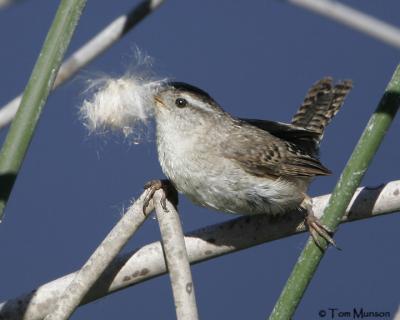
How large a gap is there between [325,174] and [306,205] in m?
0.28

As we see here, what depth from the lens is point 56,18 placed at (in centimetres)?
131

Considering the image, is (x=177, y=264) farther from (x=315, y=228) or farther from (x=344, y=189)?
(x=344, y=189)

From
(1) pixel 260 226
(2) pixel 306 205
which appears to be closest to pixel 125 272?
(1) pixel 260 226

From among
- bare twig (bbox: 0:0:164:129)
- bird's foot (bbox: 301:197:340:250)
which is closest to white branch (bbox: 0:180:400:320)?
bird's foot (bbox: 301:197:340:250)

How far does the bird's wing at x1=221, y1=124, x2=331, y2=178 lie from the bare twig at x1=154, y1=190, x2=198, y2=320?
0.72 metres

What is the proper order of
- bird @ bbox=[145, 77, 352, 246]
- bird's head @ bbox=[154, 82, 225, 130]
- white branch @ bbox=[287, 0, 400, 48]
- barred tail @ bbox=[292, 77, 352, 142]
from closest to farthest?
white branch @ bbox=[287, 0, 400, 48] < bird @ bbox=[145, 77, 352, 246] < bird's head @ bbox=[154, 82, 225, 130] < barred tail @ bbox=[292, 77, 352, 142]

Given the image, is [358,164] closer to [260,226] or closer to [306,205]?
[260,226]

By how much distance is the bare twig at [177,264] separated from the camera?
4.91ft

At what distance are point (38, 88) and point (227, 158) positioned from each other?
4.03 feet

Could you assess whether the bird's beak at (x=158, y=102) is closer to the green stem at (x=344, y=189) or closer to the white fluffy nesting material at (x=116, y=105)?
the white fluffy nesting material at (x=116, y=105)

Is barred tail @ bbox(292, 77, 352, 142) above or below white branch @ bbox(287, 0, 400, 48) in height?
above

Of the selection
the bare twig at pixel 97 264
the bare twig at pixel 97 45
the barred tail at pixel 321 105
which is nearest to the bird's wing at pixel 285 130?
the barred tail at pixel 321 105

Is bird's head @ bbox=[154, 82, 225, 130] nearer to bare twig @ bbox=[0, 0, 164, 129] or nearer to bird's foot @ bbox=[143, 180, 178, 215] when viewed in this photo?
bird's foot @ bbox=[143, 180, 178, 215]

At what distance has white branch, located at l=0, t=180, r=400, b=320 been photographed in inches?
68.7
